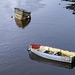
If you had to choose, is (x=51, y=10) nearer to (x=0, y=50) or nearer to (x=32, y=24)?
(x=32, y=24)

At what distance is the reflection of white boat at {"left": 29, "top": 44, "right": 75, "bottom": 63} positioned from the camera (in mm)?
46406

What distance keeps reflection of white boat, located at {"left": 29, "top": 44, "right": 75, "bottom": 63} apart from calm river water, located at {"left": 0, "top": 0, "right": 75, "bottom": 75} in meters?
1.38

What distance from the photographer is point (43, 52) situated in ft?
165

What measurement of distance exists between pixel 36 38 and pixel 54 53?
1677 centimetres

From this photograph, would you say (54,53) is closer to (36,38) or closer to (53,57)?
(53,57)

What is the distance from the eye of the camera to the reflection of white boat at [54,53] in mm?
46406

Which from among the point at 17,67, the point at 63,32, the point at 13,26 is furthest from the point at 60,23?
the point at 17,67

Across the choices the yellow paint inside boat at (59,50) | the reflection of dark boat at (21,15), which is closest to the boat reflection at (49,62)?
the yellow paint inside boat at (59,50)

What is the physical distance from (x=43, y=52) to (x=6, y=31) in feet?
90.6

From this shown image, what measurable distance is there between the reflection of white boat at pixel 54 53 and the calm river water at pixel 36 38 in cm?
138

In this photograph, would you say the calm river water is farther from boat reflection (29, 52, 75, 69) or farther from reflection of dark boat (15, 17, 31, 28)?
reflection of dark boat (15, 17, 31, 28)

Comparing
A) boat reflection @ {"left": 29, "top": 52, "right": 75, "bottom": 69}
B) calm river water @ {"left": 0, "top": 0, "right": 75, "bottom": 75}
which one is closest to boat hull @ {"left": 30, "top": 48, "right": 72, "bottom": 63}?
A: boat reflection @ {"left": 29, "top": 52, "right": 75, "bottom": 69}

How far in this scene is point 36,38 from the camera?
64.5 m

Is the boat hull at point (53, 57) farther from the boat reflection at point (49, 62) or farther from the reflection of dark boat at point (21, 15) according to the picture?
the reflection of dark boat at point (21, 15)
